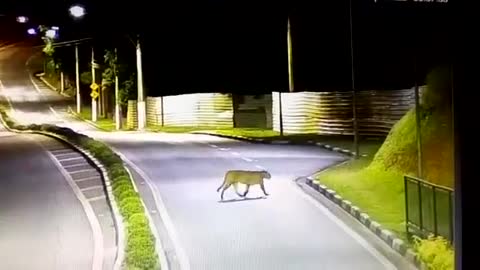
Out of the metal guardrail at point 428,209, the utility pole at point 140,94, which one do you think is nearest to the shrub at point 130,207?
the metal guardrail at point 428,209

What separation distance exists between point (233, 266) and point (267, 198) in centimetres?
621

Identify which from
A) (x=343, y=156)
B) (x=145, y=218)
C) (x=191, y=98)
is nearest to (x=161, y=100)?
(x=191, y=98)

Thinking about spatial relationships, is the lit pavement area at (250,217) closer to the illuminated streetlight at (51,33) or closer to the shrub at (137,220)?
the shrub at (137,220)

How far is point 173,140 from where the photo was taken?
33.3 meters

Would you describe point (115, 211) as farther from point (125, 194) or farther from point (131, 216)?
point (131, 216)

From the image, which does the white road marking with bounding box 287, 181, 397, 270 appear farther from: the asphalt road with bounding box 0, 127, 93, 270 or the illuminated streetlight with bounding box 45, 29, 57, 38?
the illuminated streetlight with bounding box 45, 29, 57, 38

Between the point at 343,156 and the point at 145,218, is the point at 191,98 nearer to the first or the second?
the point at 343,156

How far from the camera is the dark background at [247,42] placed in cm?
4503

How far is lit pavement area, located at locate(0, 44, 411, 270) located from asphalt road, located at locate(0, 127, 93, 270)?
1456mm

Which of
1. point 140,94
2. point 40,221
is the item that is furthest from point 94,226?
point 140,94

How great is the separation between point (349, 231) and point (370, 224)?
0.50m

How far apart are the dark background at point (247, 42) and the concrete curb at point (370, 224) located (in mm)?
20189

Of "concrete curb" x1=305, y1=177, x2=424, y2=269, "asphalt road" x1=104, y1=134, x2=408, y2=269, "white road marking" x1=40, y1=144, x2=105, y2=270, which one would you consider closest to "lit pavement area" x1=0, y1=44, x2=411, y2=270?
"asphalt road" x1=104, y1=134, x2=408, y2=269

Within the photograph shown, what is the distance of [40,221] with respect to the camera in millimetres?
16078
